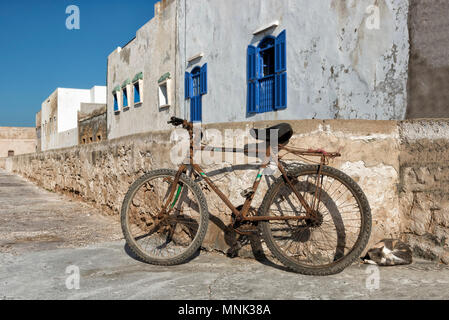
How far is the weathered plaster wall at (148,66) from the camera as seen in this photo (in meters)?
12.6

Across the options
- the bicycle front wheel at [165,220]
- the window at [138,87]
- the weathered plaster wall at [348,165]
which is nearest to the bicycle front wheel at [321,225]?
the weathered plaster wall at [348,165]

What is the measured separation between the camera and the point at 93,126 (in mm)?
22328

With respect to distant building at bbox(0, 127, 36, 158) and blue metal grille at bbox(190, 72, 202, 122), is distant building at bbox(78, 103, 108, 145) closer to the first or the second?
blue metal grille at bbox(190, 72, 202, 122)

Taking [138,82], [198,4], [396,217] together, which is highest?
[198,4]

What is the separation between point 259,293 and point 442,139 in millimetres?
1944

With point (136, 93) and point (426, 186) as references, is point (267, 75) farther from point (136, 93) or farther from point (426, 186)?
point (136, 93)

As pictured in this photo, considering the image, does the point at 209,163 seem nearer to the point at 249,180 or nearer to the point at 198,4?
the point at 249,180

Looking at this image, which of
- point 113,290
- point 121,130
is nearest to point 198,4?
point 121,130

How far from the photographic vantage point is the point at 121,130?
56.1 feet

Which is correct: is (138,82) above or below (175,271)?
above

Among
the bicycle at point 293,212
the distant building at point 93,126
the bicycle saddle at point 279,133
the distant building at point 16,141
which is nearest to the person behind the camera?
the bicycle at point 293,212

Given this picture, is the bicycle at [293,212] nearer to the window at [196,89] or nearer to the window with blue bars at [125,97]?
the window at [196,89]

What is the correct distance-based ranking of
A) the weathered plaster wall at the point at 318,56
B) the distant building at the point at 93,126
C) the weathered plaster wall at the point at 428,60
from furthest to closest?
the distant building at the point at 93,126
the weathered plaster wall at the point at 318,56
the weathered plaster wall at the point at 428,60

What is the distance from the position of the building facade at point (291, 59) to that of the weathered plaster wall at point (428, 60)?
2cm
